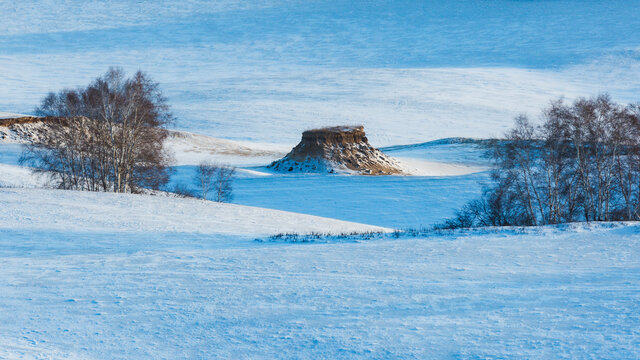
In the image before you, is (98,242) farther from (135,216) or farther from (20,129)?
(20,129)

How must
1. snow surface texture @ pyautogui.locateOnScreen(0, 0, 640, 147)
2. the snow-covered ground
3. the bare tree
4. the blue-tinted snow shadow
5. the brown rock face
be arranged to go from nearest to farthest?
the snow-covered ground < the blue-tinted snow shadow < the bare tree < the brown rock face < snow surface texture @ pyautogui.locateOnScreen(0, 0, 640, 147)

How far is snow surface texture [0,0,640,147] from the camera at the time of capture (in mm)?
81625

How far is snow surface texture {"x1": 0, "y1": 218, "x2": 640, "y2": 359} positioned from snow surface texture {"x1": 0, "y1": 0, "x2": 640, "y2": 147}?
179 ft

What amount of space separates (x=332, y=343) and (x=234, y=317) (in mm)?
1601

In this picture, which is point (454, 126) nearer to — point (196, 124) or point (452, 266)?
point (196, 124)

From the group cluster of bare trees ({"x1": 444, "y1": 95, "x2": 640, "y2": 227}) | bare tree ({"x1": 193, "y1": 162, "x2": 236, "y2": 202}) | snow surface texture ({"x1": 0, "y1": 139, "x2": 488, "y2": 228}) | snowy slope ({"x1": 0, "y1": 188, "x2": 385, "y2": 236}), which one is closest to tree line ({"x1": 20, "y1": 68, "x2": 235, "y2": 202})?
bare tree ({"x1": 193, "y1": 162, "x2": 236, "y2": 202})

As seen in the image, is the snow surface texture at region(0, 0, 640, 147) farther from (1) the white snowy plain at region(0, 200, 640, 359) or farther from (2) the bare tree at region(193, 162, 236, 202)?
(1) the white snowy plain at region(0, 200, 640, 359)

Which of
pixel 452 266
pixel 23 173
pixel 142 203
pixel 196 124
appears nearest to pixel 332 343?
pixel 452 266

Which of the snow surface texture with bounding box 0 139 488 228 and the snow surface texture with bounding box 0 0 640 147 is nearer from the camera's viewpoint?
the snow surface texture with bounding box 0 139 488 228

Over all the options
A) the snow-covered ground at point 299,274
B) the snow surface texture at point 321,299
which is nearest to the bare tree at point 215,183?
the snow-covered ground at point 299,274

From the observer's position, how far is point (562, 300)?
10.1m

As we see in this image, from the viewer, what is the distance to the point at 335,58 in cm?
13425

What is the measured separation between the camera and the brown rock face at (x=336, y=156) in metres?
44.3

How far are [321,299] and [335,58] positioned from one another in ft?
415
